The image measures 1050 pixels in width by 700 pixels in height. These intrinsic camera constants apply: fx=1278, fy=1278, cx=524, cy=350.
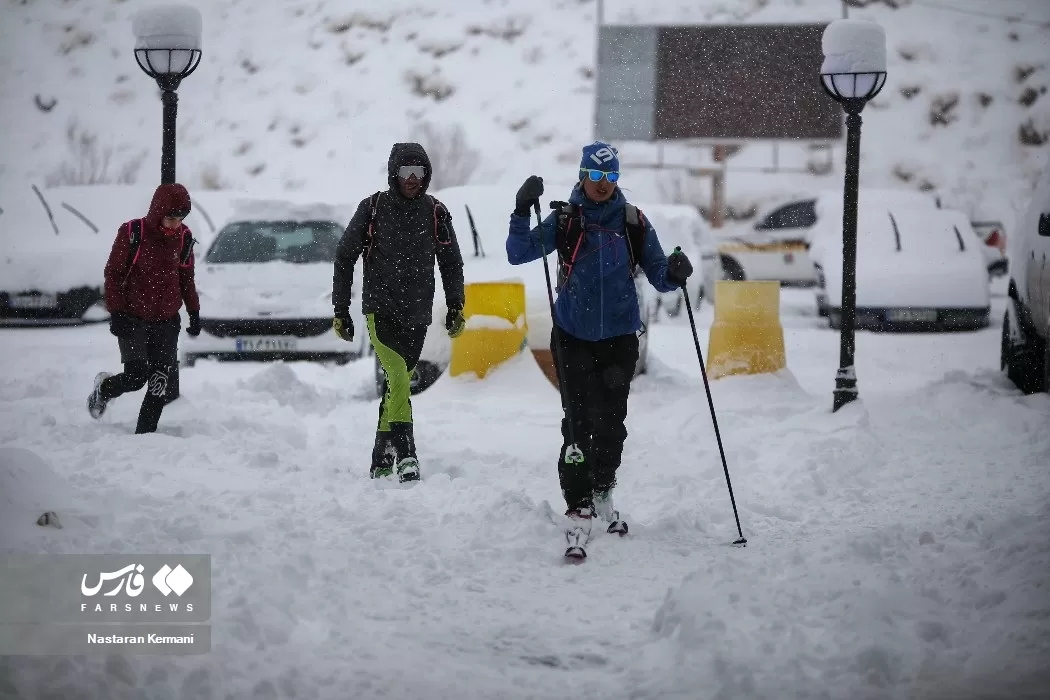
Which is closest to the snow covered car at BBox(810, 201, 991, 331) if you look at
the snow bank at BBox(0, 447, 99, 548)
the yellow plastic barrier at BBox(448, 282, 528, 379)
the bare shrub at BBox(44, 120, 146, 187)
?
the yellow plastic barrier at BBox(448, 282, 528, 379)

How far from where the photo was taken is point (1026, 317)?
940cm

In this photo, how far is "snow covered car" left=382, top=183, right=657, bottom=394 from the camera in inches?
388

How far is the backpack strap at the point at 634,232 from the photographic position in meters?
5.47

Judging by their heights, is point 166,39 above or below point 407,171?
above

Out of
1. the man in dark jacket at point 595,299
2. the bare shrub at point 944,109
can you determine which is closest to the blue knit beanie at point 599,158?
the man in dark jacket at point 595,299

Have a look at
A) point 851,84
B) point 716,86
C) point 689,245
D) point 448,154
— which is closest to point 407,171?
point 851,84

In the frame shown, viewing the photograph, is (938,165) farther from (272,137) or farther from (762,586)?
(762,586)

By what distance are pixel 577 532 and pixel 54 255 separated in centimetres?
1127

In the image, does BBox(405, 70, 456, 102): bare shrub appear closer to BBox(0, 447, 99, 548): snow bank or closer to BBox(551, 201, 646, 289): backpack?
BBox(551, 201, 646, 289): backpack

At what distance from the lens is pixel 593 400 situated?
18.3ft

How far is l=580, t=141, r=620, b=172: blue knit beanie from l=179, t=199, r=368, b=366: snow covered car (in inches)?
230

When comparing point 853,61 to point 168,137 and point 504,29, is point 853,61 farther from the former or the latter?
point 504,29

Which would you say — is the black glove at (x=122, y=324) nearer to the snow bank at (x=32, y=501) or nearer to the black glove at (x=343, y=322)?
the black glove at (x=343, y=322)

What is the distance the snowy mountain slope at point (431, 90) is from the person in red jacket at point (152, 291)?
29597 mm
